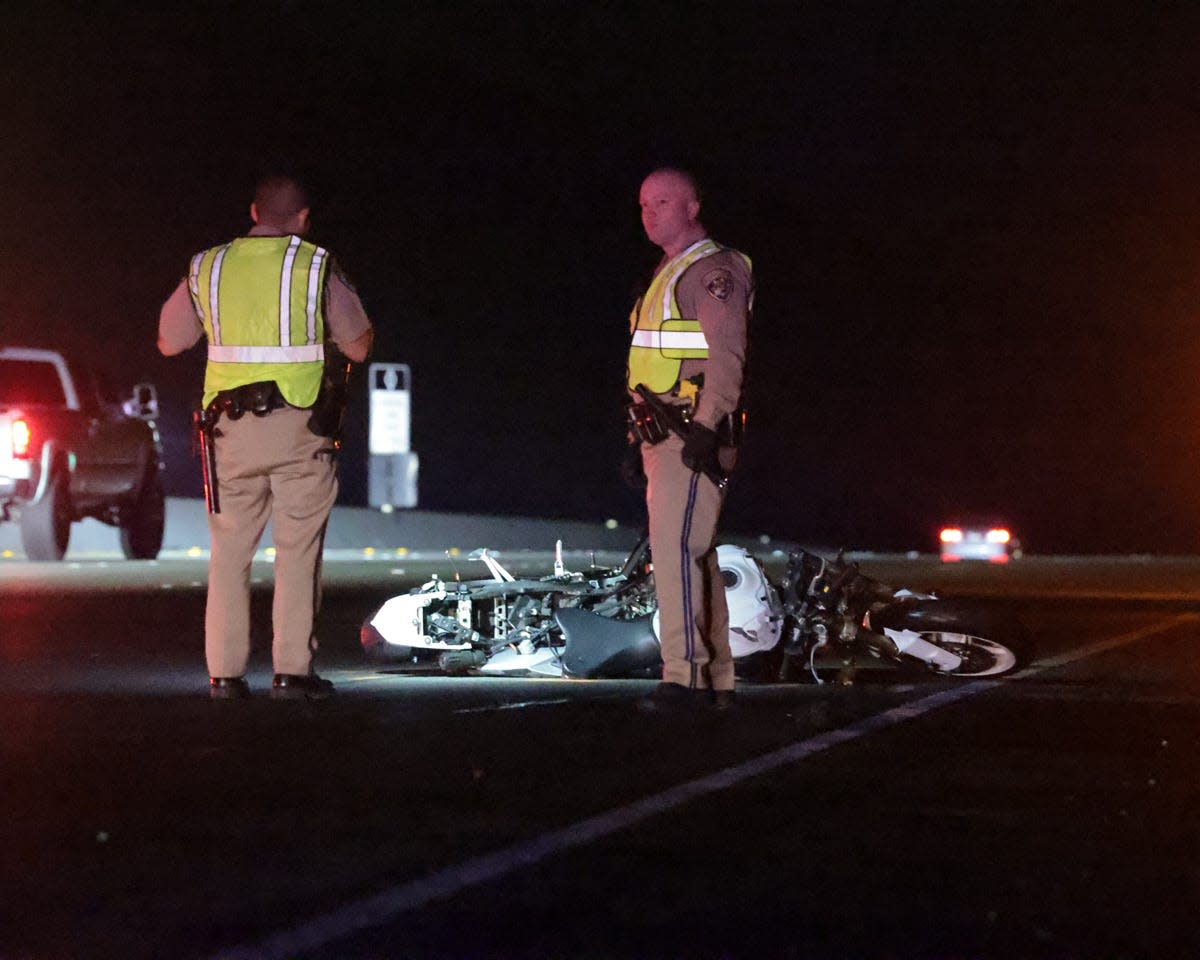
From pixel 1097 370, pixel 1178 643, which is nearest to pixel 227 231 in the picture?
pixel 1097 370

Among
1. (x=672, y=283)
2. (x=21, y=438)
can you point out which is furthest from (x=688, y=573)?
(x=21, y=438)

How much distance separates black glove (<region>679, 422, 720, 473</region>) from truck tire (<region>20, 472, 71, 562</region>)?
17203 mm

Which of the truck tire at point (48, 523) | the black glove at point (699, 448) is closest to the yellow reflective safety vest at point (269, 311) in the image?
the black glove at point (699, 448)

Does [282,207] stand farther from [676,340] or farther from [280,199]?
[676,340]

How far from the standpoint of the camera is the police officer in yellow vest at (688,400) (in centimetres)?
927

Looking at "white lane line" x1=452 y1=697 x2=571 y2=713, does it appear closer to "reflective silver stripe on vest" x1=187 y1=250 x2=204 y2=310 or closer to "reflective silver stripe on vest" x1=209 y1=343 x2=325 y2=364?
"reflective silver stripe on vest" x1=209 y1=343 x2=325 y2=364

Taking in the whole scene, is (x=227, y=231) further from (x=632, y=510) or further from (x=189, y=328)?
(x=189, y=328)

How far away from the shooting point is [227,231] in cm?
4719

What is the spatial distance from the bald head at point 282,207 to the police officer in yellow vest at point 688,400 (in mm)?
1353

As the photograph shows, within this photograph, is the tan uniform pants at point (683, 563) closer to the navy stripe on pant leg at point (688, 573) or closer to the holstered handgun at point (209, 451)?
the navy stripe on pant leg at point (688, 573)

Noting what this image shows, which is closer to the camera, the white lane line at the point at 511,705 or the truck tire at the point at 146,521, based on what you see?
the white lane line at the point at 511,705

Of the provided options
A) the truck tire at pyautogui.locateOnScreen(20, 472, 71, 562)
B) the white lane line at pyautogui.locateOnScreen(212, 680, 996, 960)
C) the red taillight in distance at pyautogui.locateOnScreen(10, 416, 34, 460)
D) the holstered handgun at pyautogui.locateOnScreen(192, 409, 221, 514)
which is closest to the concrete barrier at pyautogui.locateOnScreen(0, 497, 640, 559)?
the truck tire at pyautogui.locateOnScreen(20, 472, 71, 562)

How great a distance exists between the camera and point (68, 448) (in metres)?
25.5

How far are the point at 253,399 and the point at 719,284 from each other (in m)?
1.85
